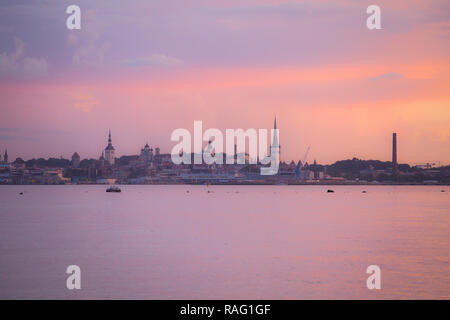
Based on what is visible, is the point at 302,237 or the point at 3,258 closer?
the point at 3,258

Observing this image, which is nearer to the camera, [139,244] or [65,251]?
[65,251]

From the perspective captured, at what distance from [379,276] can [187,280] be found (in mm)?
6453

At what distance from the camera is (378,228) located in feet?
133

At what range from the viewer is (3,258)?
24.8 metres

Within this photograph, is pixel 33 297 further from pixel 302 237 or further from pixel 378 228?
pixel 378 228

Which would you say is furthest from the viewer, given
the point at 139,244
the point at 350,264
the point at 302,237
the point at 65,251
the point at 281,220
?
the point at 281,220

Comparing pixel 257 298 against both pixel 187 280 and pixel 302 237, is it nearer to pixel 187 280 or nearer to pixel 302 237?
pixel 187 280

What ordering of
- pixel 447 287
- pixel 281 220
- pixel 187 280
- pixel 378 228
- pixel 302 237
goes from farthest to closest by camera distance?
pixel 281 220 → pixel 378 228 → pixel 302 237 → pixel 187 280 → pixel 447 287
